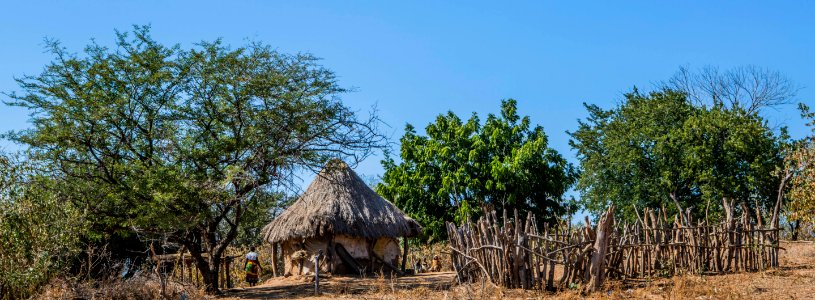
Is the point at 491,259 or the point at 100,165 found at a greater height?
the point at 100,165

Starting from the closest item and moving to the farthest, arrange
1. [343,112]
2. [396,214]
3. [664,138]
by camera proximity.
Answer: [343,112]
[396,214]
[664,138]

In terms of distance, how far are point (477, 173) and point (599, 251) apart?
47.4 ft

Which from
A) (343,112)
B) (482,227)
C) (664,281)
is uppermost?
(343,112)

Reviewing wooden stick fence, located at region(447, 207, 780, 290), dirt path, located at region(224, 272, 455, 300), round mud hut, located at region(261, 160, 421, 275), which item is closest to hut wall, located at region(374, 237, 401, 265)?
round mud hut, located at region(261, 160, 421, 275)

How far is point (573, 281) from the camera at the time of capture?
12.7 metres

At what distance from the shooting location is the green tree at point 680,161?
24959mm

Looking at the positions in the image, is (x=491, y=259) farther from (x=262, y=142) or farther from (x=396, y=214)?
(x=396, y=214)

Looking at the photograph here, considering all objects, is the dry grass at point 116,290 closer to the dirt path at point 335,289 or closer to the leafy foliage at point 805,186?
the dirt path at point 335,289

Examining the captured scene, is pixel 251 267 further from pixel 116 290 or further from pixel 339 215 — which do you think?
pixel 116 290

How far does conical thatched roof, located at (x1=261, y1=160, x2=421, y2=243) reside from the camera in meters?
19.7

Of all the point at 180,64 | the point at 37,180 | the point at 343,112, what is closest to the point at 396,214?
the point at 343,112

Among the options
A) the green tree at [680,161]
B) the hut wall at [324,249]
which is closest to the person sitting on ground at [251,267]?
the hut wall at [324,249]

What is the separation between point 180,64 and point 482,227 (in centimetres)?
677

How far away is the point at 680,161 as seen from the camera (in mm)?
25719
